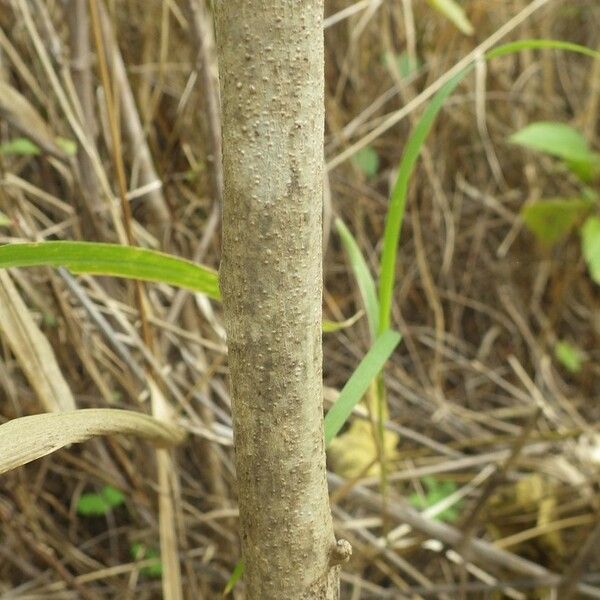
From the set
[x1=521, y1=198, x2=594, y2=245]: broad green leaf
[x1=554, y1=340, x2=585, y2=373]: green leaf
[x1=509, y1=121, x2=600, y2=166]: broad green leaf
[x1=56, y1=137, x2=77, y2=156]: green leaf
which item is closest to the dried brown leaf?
[x1=56, y1=137, x2=77, y2=156]: green leaf

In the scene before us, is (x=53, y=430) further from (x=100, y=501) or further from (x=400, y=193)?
(x=100, y=501)

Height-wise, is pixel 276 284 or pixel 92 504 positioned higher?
pixel 276 284

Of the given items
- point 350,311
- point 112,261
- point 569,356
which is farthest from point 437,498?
point 112,261

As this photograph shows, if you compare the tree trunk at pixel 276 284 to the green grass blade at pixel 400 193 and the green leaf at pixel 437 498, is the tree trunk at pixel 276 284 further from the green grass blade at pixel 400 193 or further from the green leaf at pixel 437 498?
the green leaf at pixel 437 498

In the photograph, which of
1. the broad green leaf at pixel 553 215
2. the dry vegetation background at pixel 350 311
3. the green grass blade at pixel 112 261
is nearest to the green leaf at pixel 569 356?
the dry vegetation background at pixel 350 311

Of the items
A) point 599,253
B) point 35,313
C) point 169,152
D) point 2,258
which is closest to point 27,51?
point 169,152

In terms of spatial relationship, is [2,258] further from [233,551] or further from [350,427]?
[350,427]

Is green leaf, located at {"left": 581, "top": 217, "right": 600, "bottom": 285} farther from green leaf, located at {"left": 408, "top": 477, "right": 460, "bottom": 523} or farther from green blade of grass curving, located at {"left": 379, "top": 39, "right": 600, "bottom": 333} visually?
green blade of grass curving, located at {"left": 379, "top": 39, "right": 600, "bottom": 333}
